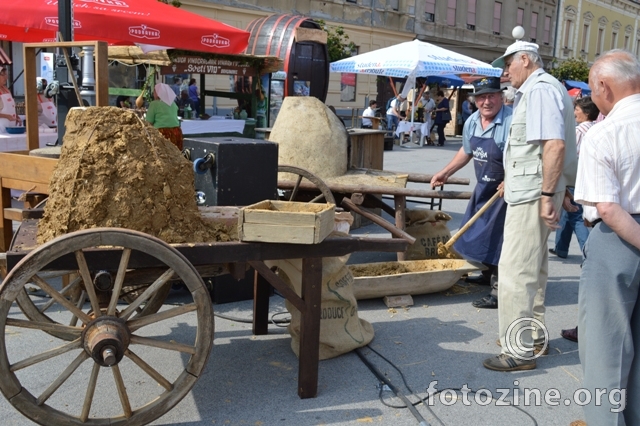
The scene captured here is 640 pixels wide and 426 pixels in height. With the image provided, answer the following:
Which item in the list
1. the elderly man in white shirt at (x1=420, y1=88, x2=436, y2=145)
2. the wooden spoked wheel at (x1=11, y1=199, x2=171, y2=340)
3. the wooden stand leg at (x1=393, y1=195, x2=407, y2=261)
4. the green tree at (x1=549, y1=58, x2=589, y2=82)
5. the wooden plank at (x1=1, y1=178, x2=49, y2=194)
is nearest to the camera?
the wooden spoked wheel at (x1=11, y1=199, x2=171, y2=340)

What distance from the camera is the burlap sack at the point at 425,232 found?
6059mm

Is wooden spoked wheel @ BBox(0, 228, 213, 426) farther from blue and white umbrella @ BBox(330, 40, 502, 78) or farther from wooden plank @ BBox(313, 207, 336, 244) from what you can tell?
blue and white umbrella @ BBox(330, 40, 502, 78)

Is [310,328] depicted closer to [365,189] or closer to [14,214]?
[14,214]

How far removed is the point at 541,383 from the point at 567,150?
1.34 meters

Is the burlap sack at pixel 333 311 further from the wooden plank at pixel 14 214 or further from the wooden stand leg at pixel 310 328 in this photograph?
the wooden plank at pixel 14 214

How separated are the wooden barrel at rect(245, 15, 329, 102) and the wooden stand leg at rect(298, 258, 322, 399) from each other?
1257cm

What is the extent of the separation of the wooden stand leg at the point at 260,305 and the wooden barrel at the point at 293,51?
11.7 meters

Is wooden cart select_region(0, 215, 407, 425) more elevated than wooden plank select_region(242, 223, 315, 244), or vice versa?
wooden plank select_region(242, 223, 315, 244)

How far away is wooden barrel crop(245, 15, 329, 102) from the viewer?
15484mm

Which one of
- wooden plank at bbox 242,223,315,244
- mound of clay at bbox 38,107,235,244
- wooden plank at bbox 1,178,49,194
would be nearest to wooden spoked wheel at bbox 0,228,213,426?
mound of clay at bbox 38,107,235,244

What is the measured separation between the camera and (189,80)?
18266 millimetres

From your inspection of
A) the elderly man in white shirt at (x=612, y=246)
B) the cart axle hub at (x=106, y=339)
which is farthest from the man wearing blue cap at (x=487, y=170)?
the cart axle hub at (x=106, y=339)

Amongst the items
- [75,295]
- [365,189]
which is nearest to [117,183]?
[75,295]

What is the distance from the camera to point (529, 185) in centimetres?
381
